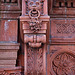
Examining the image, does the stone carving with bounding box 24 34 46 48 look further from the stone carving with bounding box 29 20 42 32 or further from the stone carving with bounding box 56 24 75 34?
the stone carving with bounding box 56 24 75 34

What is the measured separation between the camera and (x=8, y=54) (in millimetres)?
5191

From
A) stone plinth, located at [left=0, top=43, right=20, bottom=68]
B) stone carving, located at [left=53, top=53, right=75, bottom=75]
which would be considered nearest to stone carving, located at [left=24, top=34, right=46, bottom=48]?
stone plinth, located at [left=0, top=43, right=20, bottom=68]

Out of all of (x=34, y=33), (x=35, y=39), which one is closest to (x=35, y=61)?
(x=35, y=39)

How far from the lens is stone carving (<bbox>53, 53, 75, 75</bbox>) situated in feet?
17.6

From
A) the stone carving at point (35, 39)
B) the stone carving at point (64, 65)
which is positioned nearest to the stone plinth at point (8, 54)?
the stone carving at point (35, 39)

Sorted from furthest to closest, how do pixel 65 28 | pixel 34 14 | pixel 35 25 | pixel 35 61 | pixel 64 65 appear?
pixel 65 28 → pixel 64 65 → pixel 35 61 → pixel 34 14 → pixel 35 25

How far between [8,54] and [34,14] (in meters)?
1.20

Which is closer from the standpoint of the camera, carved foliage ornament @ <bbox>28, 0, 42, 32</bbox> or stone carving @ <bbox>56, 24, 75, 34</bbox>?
carved foliage ornament @ <bbox>28, 0, 42, 32</bbox>

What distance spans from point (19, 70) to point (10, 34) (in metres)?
0.95

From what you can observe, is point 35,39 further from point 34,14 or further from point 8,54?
point 8,54

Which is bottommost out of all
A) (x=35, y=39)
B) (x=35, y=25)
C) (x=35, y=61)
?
(x=35, y=61)

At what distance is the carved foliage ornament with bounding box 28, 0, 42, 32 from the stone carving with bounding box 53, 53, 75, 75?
3.77ft

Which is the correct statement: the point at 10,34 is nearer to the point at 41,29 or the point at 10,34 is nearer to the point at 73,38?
the point at 41,29

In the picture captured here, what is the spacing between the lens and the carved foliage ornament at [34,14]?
4.69 m
